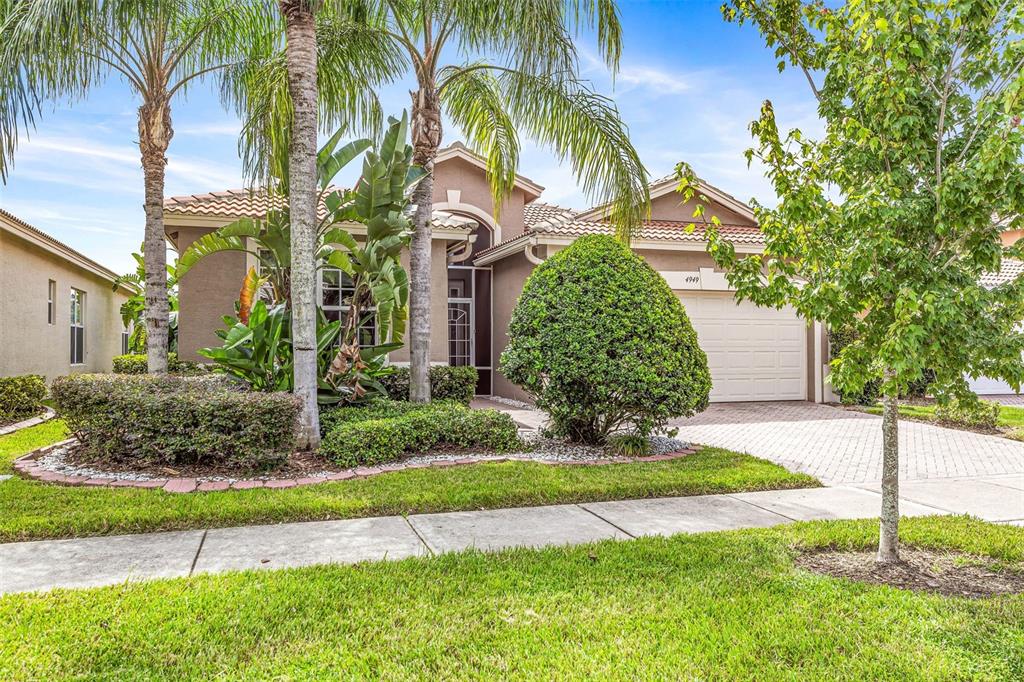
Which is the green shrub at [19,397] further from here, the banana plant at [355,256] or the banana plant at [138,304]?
the banana plant at [138,304]

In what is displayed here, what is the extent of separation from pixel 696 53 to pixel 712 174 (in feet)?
10.3

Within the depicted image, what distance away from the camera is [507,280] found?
1566 centimetres

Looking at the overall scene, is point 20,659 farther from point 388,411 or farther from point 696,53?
point 696,53

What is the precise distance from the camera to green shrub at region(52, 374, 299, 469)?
6.79m

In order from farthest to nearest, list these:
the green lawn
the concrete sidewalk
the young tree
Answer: the green lawn, the concrete sidewalk, the young tree

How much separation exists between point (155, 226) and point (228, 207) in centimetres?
291

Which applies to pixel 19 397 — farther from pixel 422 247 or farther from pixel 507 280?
pixel 507 280

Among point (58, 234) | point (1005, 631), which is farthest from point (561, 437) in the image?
point (58, 234)

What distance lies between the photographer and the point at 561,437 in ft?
29.5

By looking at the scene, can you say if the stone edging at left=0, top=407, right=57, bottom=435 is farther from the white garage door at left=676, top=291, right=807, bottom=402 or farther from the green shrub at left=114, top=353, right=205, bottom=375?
the white garage door at left=676, top=291, right=807, bottom=402

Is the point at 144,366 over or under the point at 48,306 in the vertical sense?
under

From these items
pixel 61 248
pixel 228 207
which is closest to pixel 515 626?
pixel 228 207

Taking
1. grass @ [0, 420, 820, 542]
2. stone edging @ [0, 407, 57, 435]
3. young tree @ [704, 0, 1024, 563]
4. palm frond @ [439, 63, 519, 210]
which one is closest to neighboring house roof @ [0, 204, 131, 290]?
stone edging @ [0, 407, 57, 435]

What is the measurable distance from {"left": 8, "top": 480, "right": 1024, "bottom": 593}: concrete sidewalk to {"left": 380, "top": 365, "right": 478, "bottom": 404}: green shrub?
5.34m
